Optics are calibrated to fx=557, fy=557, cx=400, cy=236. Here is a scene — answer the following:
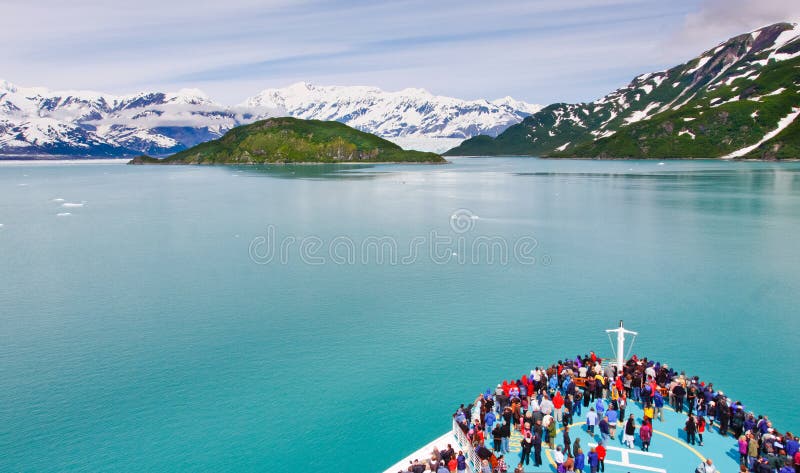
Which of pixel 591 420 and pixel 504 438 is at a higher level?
pixel 591 420

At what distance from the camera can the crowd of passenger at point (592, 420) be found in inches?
1036

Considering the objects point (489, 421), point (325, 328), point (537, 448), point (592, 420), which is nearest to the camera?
point (537, 448)

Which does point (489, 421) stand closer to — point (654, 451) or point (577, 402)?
point (577, 402)

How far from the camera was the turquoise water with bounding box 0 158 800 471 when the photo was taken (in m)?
33.3

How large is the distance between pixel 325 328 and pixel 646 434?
29452 mm

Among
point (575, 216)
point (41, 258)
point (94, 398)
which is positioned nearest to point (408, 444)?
point (94, 398)

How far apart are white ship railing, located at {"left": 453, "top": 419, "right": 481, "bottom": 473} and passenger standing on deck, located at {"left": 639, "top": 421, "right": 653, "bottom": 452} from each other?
28.2ft

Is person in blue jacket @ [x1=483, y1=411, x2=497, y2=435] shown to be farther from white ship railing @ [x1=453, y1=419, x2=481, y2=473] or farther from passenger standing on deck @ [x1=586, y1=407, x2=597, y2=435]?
passenger standing on deck @ [x1=586, y1=407, x2=597, y2=435]

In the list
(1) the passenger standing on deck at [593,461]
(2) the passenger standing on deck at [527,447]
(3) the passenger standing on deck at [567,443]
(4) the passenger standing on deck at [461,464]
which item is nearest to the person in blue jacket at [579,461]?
(1) the passenger standing on deck at [593,461]

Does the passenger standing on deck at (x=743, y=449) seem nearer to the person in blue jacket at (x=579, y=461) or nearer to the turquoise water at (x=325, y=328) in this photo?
the person in blue jacket at (x=579, y=461)

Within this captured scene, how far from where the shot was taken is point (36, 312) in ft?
183

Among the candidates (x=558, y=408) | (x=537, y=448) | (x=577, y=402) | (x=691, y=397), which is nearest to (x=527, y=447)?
(x=537, y=448)

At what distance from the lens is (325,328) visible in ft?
165

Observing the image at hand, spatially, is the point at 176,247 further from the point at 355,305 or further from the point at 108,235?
the point at 355,305
